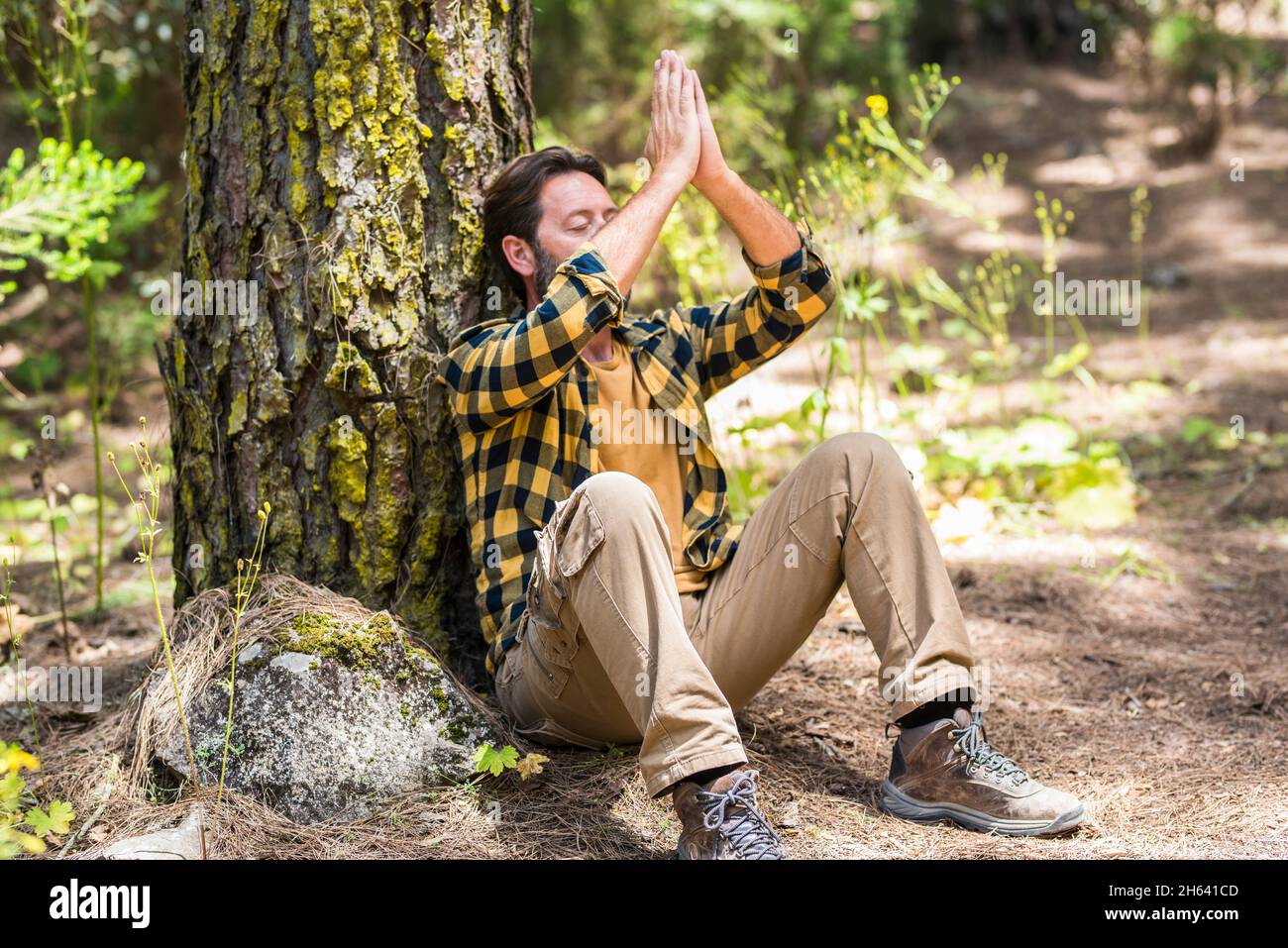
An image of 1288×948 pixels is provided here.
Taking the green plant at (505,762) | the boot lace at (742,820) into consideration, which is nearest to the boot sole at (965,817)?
the boot lace at (742,820)

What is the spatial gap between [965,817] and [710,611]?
0.62 m

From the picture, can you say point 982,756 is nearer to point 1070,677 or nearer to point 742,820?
point 742,820

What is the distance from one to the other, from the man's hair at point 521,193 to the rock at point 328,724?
2.89 feet

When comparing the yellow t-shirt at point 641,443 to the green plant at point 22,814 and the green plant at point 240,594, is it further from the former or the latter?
the green plant at point 22,814

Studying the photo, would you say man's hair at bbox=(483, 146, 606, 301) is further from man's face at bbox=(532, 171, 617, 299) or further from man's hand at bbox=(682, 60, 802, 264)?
man's hand at bbox=(682, 60, 802, 264)

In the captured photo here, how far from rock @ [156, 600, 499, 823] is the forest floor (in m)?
0.06

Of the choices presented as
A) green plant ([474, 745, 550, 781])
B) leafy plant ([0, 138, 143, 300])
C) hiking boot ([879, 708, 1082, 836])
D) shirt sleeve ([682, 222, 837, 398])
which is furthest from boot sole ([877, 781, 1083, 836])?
leafy plant ([0, 138, 143, 300])

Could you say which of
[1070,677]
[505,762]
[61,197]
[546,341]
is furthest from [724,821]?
[61,197]

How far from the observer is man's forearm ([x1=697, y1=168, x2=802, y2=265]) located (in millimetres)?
2521

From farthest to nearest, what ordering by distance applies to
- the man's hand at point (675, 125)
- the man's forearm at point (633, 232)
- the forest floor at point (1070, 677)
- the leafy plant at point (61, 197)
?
the leafy plant at point (61, 197)
the man's hand at point (675, 125)
the man's forearm at point (633, 232)
the forest floor at point (1070, 677)

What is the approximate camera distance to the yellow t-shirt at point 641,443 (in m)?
2.49

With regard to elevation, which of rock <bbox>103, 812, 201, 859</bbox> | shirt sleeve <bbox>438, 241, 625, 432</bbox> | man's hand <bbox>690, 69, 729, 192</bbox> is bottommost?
rock <bbox>103, 812, 201, 859</bbox>

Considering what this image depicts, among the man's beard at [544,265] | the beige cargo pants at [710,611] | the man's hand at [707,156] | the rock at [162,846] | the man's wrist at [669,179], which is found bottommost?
the rock at [162,846]
